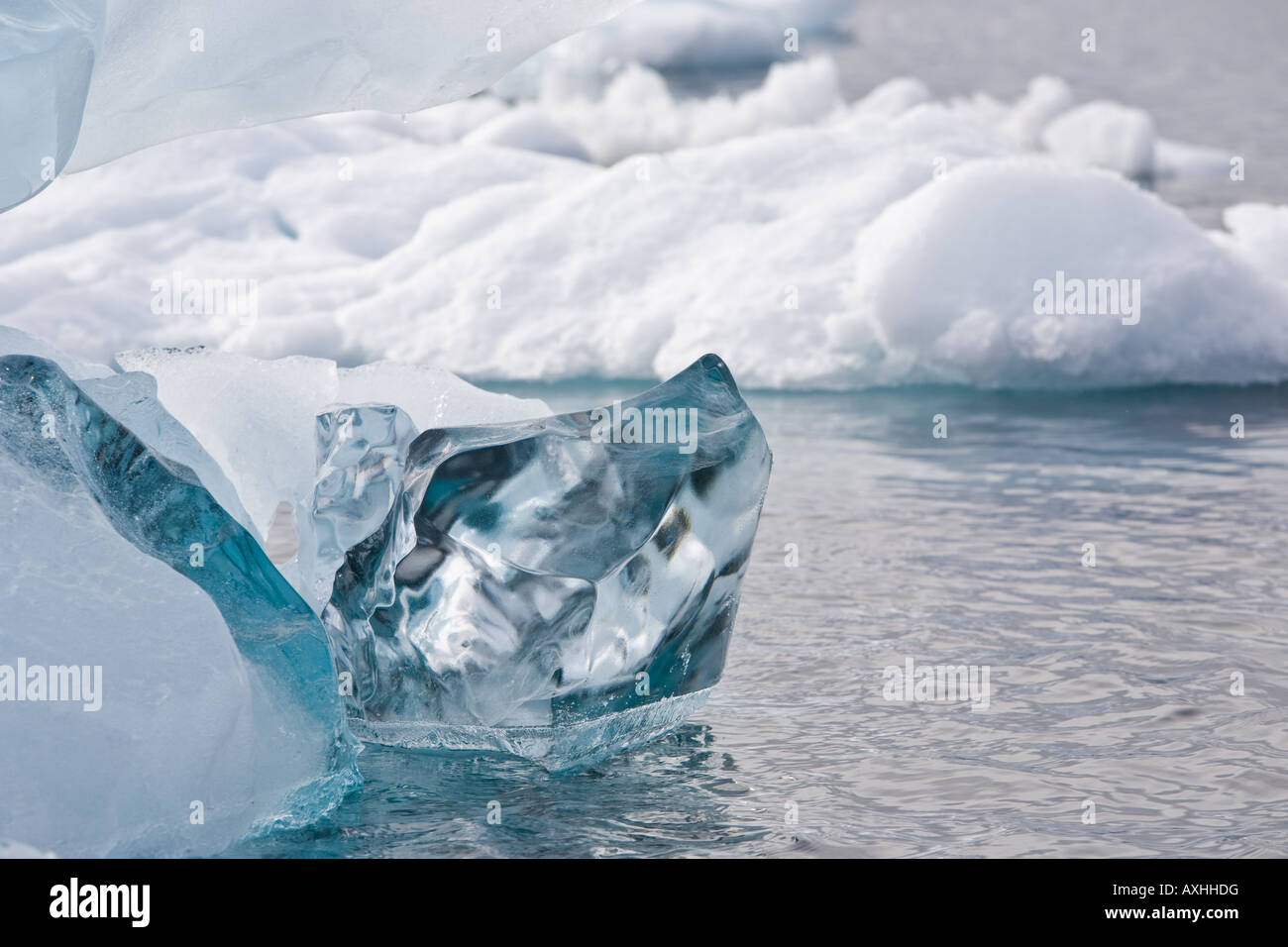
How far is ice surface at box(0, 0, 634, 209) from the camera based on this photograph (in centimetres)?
351

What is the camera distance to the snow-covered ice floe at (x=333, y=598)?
276 cm

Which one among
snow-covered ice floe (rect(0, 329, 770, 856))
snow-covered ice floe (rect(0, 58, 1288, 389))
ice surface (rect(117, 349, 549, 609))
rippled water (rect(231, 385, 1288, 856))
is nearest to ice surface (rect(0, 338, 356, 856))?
snow-covered ice floe (rect(0, 329, 770, 856))

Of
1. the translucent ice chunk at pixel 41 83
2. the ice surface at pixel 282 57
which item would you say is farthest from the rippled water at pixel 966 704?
the ice surface at pixel 282 57

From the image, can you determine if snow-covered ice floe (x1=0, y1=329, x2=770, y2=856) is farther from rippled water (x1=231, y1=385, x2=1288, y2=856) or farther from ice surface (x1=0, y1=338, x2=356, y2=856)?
rippled water (x1=231, y1=385, x2=1288, y2=856)

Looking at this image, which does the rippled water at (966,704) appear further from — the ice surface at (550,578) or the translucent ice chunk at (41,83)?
the translucent ice chunk at (41,83)

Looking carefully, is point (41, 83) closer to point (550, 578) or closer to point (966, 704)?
point (550, 578)

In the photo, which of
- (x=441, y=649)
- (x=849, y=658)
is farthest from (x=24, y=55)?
(x=849, y=658)

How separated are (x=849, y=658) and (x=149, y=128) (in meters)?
2.09

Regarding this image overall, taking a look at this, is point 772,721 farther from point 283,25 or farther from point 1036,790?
point 283,25

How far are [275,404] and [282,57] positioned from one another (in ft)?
2.65

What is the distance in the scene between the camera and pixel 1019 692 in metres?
3.63

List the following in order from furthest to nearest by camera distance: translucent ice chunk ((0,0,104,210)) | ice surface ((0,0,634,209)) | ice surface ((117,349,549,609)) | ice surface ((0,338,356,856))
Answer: ice surface ((117,349,549,609))
ice surface ((0,0,634,209))
translucent ice chunk ((0,0,104,210))
ice surface ((0,338,356,856))

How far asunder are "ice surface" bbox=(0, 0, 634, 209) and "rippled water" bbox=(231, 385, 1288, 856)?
5.13 ft

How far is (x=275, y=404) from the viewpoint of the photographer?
12.6ft
